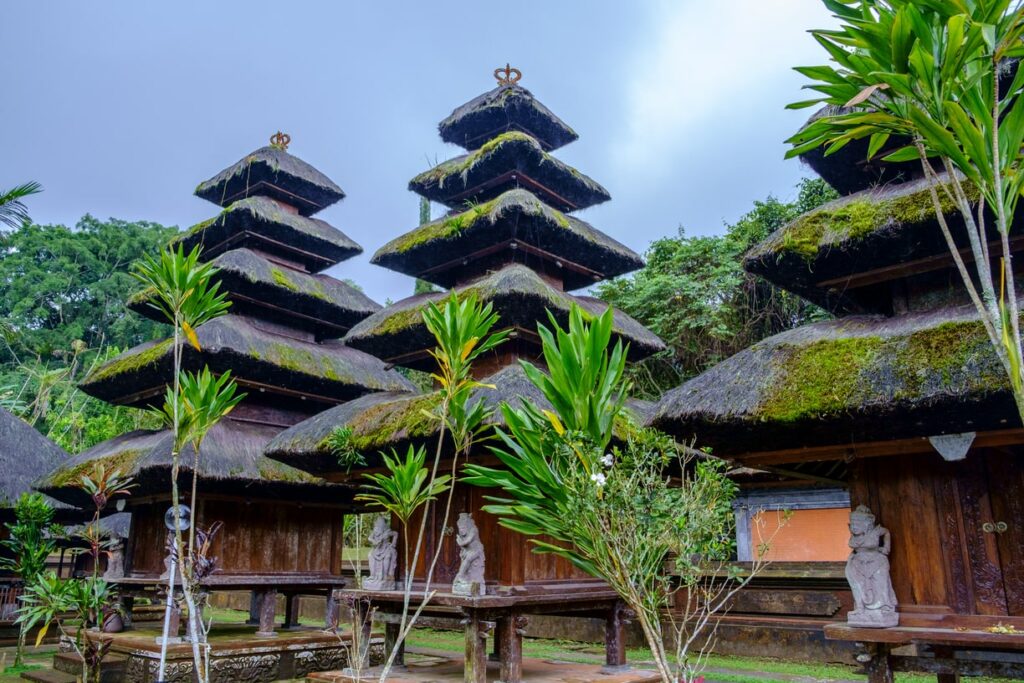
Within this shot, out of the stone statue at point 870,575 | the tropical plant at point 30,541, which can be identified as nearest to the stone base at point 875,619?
the stone statue at point 870,575

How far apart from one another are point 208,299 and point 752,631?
9.36 metres

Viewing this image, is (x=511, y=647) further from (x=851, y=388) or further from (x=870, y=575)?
(x=851, y=388)

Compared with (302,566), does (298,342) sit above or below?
above

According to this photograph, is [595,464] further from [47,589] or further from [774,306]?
[774,306]

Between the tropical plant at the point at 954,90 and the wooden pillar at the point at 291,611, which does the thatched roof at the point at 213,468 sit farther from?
the tropical plant at the point at 954,90

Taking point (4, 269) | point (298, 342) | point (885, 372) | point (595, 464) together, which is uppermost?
point (4, 269)

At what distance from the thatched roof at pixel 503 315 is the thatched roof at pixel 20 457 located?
786 centimetres

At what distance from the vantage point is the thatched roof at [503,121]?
476 inches

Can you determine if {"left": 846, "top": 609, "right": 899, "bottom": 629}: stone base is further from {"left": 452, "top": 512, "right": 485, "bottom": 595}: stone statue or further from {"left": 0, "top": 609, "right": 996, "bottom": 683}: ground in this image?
{"left": 452, "top": 512, "right": 485, "bottom": 595}: stone statue

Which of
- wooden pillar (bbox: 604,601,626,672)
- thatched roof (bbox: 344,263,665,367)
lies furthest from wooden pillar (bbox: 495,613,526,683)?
thatched roof (bbox: 344,263,665,367)

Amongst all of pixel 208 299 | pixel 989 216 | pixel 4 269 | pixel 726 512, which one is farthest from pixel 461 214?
pixel 4 269

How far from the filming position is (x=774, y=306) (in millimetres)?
15797

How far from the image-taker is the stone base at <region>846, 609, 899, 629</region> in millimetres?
5719

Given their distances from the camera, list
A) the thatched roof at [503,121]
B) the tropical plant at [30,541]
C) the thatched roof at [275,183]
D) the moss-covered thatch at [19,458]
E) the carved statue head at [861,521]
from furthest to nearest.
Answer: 1. the thatched roof at [275,183]
2. the moss-covered thatch at [19,458]
3. the thatched roof at [503,121]
4. the tropical plant at [30,541]
5. the carved statue head at [861,521]
